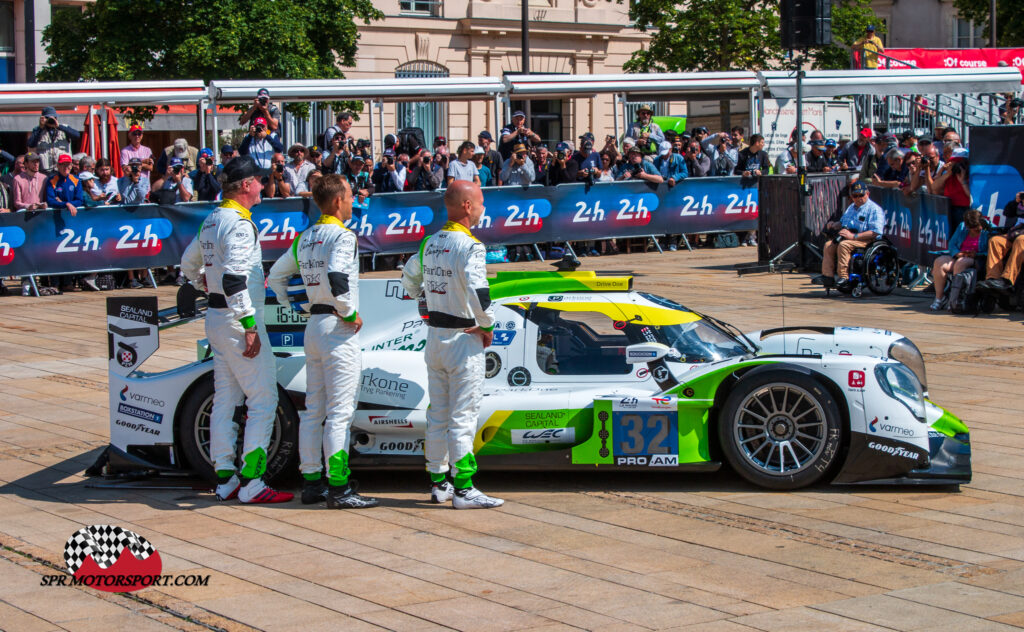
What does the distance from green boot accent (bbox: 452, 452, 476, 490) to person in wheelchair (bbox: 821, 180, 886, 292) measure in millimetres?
10746

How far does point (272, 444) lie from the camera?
7.76 meters

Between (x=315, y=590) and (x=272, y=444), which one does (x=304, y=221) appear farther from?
(x=315, y=590)

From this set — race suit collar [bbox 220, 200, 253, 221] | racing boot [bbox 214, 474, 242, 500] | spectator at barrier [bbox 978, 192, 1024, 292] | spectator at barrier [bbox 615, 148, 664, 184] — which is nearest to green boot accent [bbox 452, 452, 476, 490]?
racing boot [bbox 214, 474, 242, 500]

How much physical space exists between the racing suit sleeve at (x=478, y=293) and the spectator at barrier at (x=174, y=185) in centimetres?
1322

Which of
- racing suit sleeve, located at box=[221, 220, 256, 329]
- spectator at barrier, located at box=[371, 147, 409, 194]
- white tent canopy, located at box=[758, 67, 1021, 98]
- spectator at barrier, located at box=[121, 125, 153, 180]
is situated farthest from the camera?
white tent canopy, located at box=[758, 67, 1021, 98]

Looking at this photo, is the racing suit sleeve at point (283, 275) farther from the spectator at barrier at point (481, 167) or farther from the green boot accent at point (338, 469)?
the spectator at barrier at point (481, 167)

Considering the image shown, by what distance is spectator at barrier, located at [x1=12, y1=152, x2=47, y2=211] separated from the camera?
60.7 feet

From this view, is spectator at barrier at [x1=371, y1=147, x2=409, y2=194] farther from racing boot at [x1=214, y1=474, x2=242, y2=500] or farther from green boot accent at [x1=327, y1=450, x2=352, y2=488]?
green boot accent at [x1=327, y1=450, x2=352, y2=488]

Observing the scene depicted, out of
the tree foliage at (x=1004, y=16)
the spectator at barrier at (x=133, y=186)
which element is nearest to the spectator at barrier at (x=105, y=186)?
the spectator at barrier at (x=133, y=186)

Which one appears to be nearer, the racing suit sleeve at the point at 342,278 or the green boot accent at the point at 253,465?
the racing suit sleeve at the point at 342,278

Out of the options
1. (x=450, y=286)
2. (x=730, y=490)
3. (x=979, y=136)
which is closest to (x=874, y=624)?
(x=730, y=490)

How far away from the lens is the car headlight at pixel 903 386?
7285 millimetres

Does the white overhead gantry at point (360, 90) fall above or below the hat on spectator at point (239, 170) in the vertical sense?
above

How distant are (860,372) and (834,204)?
41.2 feet
